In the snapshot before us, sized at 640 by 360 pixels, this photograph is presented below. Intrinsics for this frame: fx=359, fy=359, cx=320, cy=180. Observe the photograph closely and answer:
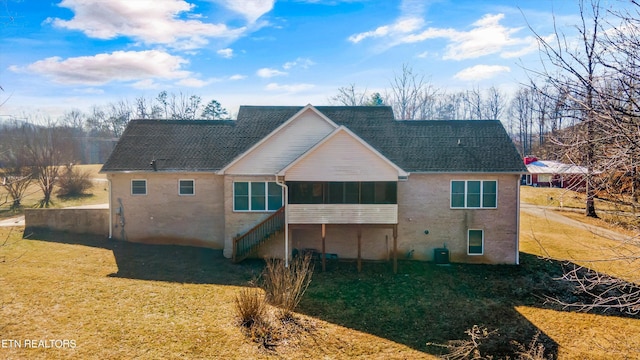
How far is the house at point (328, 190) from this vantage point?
17766mm

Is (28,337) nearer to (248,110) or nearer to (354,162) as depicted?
(354,162)

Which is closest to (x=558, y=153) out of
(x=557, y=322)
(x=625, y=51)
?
(x=625, y=51)

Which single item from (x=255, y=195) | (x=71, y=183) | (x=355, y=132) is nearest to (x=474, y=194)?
(x=355, y=132)

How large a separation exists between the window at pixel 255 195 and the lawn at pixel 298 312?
296 centimetres

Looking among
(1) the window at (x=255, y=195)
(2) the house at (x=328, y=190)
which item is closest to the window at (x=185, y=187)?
(2) the house at (x=328, y=190)

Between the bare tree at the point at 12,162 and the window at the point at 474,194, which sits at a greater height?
the bare tree at the point at 12,162

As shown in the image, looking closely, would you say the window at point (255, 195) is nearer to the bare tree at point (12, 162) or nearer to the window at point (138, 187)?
the window at point (138, 187)

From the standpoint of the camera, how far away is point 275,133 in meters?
18.8

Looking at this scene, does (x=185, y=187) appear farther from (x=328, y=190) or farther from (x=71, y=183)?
(x=71, y=183)

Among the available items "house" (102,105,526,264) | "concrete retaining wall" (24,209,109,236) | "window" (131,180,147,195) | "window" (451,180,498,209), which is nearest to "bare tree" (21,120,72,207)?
"concrete retaining wall" (24,209,109,236)

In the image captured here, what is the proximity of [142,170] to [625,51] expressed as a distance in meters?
21.1

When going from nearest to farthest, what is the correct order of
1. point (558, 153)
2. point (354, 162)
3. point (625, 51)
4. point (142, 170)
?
point (625, 51), point (558, 153), point (354, 162), point (142, 170)

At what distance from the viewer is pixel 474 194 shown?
19.1 meters

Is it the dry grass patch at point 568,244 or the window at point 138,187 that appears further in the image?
the window at point 138,187
